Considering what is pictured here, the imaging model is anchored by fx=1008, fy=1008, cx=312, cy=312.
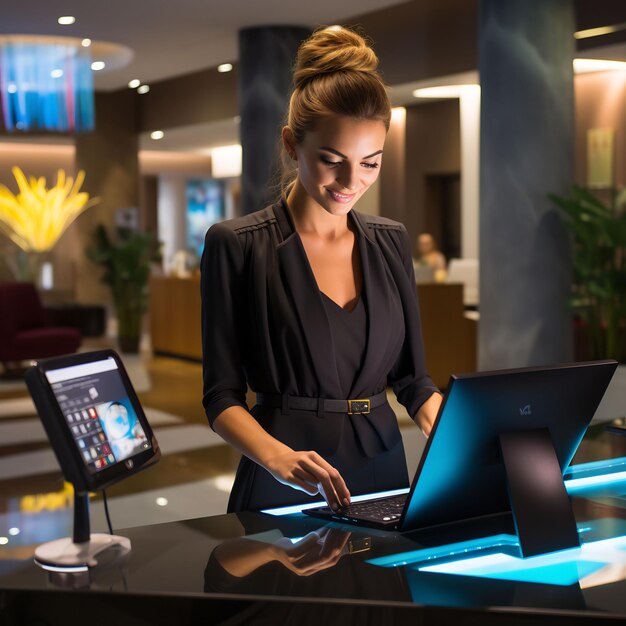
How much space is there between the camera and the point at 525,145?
314 inches

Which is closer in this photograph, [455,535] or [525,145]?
[455,535]

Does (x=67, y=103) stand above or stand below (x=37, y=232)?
above

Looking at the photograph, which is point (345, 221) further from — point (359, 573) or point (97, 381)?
point (359, 573)

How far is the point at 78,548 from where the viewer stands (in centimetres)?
164

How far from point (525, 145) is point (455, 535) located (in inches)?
259

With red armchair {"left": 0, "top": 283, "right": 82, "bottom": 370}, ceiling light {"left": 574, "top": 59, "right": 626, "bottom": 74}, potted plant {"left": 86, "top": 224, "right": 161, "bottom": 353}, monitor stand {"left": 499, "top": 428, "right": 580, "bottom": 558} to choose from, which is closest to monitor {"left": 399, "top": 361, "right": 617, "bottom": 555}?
monitor stand {"left": 499, "top": 428, "right": 580, "bottom": 558}

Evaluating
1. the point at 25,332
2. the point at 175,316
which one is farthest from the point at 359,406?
the point at 175,316

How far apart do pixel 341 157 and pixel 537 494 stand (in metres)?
0.75

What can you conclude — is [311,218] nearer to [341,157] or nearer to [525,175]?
[341,157]

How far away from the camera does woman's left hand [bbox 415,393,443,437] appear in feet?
6.95

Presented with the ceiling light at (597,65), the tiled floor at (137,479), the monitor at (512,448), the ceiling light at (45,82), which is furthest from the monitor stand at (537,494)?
the ceiling light at (45,82)

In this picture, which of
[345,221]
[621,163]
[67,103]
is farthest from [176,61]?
[345,221]

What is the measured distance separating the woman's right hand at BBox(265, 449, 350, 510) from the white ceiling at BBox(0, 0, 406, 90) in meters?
8.86

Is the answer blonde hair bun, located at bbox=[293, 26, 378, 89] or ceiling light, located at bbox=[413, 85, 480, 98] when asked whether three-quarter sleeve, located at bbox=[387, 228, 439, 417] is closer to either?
blonde hair bun, located at bbox=[293, 26, 378, 89]
